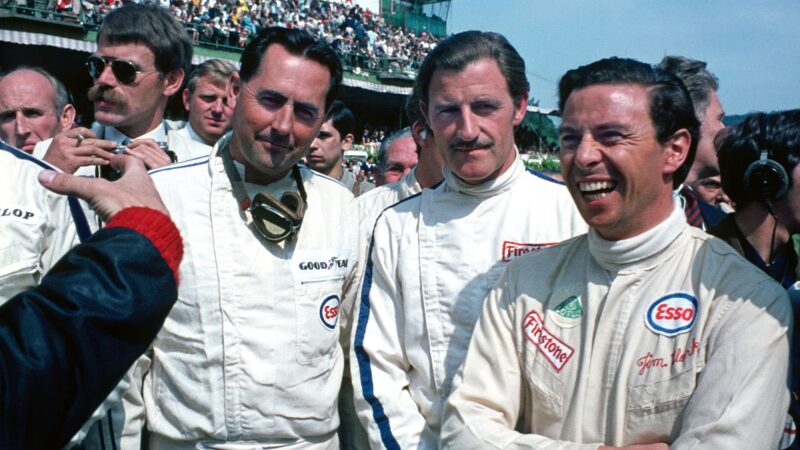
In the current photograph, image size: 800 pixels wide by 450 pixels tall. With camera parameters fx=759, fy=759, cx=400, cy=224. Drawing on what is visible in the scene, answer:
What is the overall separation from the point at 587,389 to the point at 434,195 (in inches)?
39.8

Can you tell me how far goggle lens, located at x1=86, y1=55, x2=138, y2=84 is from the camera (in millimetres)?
3385

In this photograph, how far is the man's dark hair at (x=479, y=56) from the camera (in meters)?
2.72

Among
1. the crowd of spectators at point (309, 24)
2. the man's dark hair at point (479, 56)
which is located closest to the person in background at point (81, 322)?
the man's dark hair at point (479, 56)

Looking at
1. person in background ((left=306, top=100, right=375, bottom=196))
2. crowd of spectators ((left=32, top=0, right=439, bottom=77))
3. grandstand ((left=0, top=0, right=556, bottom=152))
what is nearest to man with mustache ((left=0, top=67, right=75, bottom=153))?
person in background ((left=306, top=100, right=375, bottom=196))

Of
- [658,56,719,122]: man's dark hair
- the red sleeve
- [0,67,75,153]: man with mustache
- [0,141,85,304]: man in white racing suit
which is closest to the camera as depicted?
the red sleeve

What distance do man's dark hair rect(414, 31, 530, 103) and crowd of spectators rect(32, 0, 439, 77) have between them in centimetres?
1999

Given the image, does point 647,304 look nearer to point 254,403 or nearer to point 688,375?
point 688,375

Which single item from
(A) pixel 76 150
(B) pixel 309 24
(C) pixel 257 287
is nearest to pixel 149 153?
(A) pixel 76 150

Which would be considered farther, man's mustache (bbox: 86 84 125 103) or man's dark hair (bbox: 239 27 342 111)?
man's mustache (bbox: 86 84 125 103)

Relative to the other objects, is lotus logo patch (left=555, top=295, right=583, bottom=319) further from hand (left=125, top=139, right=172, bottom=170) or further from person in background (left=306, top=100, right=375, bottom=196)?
person in background (left=306, top=100, right=375, bottom=196)

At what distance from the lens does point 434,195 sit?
282 cm

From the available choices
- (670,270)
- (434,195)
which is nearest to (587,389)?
(670,270)

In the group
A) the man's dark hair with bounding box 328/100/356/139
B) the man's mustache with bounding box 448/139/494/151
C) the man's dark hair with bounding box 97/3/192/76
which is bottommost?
the man's mustache with bounding box 448/139/494/151

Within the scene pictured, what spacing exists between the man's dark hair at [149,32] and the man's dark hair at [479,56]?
1403mm
